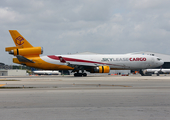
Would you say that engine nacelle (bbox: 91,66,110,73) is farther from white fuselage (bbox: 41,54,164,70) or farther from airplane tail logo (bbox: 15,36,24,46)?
airplane tail logo (bbox: 15,36,24,46)

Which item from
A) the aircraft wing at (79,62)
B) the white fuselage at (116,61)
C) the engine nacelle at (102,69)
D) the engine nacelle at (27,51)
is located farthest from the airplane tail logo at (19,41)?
the engine nacelle at (102,69)

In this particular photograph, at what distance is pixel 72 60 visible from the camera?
4519 cm

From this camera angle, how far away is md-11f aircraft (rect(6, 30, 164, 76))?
142ft

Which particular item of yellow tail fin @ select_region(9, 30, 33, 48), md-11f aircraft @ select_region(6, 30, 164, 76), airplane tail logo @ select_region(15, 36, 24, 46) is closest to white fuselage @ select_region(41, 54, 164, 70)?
md-11f aircraft @ select_region(6, 30, 164, 76)

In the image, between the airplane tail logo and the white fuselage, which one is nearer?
the airplane tail logo

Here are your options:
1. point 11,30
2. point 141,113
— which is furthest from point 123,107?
point 11,30

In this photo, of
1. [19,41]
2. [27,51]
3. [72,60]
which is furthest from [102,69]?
[19,41]

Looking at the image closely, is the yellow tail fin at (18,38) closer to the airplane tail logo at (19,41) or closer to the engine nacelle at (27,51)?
the airplane tail logo at (19,41)

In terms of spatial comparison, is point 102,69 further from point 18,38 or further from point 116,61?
point 18,38

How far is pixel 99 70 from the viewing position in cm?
4059

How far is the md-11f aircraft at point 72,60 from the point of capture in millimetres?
43250

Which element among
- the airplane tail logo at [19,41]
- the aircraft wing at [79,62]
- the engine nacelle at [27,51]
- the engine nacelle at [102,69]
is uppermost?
the airplane tail logo at [19,41]

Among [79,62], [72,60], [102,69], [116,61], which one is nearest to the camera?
[102,69]

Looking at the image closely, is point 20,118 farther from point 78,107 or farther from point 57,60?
point 57,60
